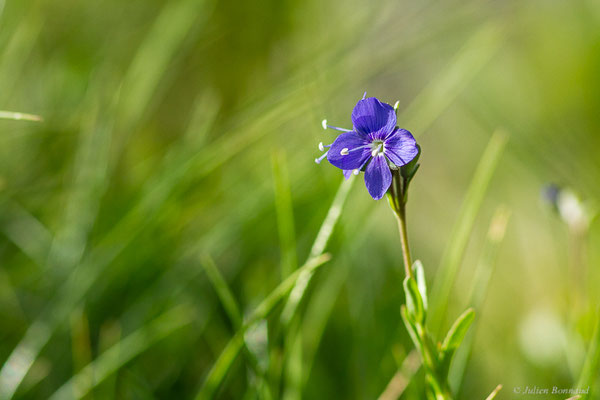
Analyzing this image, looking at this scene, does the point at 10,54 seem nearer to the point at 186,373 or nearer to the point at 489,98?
the point at 186,373

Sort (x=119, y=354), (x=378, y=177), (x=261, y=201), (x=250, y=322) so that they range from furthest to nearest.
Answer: (x=261, y=201)
(x=119, y=354)
(x=250, y=322)
(x=378, y=177)

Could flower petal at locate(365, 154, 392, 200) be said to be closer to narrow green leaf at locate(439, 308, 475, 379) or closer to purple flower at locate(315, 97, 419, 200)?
purple flower at locate(315, 97, 419, 200)

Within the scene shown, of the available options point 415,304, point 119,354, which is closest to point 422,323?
point 415,304

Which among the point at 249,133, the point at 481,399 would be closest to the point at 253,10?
the point at 249,133

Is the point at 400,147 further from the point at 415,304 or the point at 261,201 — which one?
the point at 261,201

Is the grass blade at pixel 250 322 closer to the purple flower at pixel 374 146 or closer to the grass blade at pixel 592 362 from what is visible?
the purple flower at pixel 374 146

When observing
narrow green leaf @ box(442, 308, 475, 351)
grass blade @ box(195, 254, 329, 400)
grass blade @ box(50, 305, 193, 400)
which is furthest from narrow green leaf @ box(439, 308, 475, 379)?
grass blade @ box(50, 305, 193, 400)
